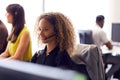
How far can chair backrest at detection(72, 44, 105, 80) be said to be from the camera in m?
1.75

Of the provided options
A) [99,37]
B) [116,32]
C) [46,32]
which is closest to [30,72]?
[46,32]

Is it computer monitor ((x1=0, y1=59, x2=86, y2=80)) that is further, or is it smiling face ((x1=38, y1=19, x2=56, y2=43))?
smiling face ((x1=38, y1=19, x2=56, y2=43))

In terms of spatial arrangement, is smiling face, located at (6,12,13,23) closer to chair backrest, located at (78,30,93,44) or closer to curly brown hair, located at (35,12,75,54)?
curly brown hair, located at (35,12,75,54)

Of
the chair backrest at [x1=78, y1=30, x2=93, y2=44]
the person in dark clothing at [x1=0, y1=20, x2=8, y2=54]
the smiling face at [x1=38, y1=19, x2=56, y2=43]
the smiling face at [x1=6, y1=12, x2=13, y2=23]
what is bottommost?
the chair backrest at [x1=78, y1=30, x2=93, y2=44]

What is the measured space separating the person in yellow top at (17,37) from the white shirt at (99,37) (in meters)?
1.80

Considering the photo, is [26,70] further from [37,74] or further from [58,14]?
[58,14]

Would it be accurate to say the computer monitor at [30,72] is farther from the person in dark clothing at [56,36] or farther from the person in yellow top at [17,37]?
the person in yellow top at [17,37]

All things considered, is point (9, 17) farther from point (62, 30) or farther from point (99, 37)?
point (99, 37)

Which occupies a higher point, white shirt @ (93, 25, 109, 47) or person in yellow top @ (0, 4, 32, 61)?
person in yellow top @ (0, 4, 32, 61)

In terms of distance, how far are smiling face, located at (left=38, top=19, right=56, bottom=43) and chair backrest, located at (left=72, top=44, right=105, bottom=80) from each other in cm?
27

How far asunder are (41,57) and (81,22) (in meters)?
3.46

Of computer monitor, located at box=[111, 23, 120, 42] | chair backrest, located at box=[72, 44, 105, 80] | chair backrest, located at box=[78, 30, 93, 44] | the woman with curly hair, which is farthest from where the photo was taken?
computer monitor, located at box=[111, 23, 120, 42]

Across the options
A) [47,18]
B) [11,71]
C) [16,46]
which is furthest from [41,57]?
[11,71]

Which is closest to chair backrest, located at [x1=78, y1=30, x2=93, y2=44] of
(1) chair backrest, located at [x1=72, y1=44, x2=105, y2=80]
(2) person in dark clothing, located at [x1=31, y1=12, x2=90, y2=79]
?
(1) chair backrest, located at [x1=72, y1=44, x2=105, y2=80]
